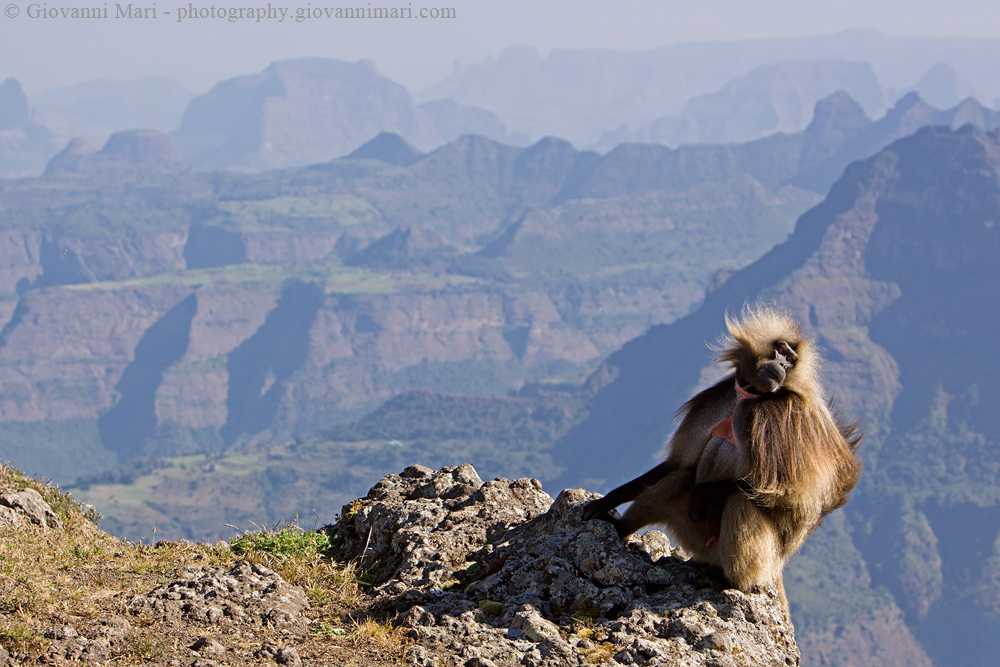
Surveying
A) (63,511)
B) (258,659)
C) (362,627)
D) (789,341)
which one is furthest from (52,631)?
(789,341)

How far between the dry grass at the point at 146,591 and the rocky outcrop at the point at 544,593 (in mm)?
436

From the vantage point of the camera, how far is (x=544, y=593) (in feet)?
29.7

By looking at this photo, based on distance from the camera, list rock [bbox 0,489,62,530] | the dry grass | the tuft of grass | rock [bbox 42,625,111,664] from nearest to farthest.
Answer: rock [bbox 42,625,111,664] → the dry grass → the tuft of grass → rock [bbox 0,489,62,530]

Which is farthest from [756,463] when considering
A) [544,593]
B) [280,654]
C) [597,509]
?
[280,654]

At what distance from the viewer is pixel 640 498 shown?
959 cm

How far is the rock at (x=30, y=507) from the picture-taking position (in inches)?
438

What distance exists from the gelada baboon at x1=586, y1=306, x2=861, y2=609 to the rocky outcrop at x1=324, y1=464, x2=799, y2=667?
38cm

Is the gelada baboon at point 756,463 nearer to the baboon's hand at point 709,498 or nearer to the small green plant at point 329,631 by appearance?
the baboon's hand at point 709,498

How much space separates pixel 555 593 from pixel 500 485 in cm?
267

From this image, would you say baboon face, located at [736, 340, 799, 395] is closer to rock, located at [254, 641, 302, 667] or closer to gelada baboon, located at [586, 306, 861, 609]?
gelada baboon, located at [586, 306, 861, 609]

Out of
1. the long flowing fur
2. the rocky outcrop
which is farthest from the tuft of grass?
the long flowing fur

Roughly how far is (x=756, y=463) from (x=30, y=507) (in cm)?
799

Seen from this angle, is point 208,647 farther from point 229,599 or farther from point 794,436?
point 794,436

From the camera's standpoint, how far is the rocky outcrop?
8.12m
